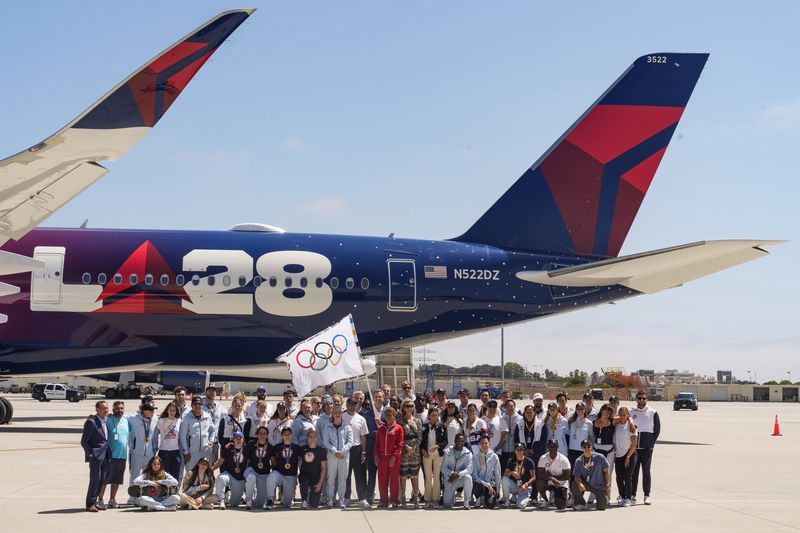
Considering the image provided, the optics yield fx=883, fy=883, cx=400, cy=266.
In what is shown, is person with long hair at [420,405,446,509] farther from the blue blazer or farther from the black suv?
the black suv

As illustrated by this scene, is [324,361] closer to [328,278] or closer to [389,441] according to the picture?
[389,441]

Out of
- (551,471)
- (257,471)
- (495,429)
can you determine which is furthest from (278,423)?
(551,471)

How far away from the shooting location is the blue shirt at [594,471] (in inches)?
523

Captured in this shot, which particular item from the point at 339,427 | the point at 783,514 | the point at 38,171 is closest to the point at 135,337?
the point at 339,427

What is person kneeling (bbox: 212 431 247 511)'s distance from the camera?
13086mm

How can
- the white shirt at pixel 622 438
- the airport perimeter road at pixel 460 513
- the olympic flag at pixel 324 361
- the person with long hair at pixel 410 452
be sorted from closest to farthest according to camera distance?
1. the airport perimeter road at pixel 460 513
2. the person with long hair at pixel 410 452
3. the white shirt at pixel 622 438
4. the olympic flag at pixel 324 361

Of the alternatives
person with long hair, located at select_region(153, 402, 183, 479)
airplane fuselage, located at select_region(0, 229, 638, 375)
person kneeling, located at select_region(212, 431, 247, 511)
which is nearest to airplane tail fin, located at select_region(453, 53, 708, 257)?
airplane fuselage, located at select_region(0, 229, 638, 375)

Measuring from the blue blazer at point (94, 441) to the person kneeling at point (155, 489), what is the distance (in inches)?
26.0

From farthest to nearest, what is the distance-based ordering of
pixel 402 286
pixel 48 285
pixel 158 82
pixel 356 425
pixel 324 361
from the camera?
pixel 402 286
pixel 48 285
pixel 324 361
pixel 356 425
pixel 158 82

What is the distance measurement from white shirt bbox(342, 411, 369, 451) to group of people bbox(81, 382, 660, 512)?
2 cm

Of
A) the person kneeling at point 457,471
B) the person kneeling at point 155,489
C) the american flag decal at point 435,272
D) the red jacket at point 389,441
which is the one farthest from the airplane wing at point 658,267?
the person kneeling at point 155,489

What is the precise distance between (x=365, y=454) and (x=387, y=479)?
1.86 feet

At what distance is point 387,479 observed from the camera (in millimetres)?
13641

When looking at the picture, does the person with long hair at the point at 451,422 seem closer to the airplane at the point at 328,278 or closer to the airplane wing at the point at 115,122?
the airplane wing at the point at 115,122
